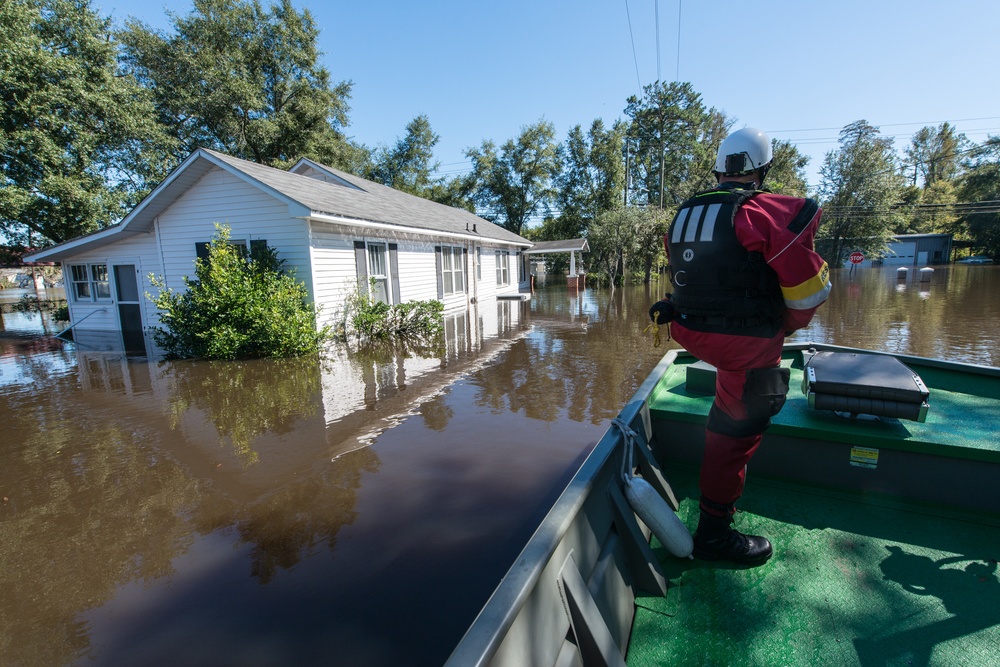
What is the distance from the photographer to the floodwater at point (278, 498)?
2.56 meters

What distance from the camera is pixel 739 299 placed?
6.50 ft

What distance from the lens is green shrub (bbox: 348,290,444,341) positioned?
426 inches

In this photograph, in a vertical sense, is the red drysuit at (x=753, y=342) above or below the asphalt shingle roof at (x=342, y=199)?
below

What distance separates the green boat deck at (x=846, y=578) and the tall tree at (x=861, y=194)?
4704cm

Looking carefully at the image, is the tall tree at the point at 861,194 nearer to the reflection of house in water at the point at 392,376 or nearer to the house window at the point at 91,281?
the reflection of house in water at the point at 392,376

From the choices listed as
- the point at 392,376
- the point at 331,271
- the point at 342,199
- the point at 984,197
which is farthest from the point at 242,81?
the point at 984,197

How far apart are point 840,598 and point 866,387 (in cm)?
119

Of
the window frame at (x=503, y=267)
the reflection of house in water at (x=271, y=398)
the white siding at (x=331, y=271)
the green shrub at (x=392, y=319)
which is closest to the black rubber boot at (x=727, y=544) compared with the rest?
the reflection of house in water at (x=271, y=398)

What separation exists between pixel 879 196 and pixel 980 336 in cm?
3681

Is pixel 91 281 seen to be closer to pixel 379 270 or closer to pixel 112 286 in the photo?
pixel 112 286

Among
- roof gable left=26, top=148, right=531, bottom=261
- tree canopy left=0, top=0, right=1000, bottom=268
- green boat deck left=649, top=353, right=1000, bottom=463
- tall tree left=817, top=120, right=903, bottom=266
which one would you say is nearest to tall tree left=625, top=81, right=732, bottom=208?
tree canopy left=0, top=0, right=1000, bottom=268

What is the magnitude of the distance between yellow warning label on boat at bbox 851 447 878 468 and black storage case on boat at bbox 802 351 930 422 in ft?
0.67

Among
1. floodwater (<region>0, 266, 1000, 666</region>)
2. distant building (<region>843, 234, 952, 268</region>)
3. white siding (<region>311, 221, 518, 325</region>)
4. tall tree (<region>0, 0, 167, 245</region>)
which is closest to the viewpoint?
floodwater (<region>0, 266, 1000, 666</region>)

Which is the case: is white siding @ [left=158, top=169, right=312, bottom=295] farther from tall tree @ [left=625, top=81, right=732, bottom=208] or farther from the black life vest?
tall tree @ [left=625, top=81, right=732, bottom=208]
